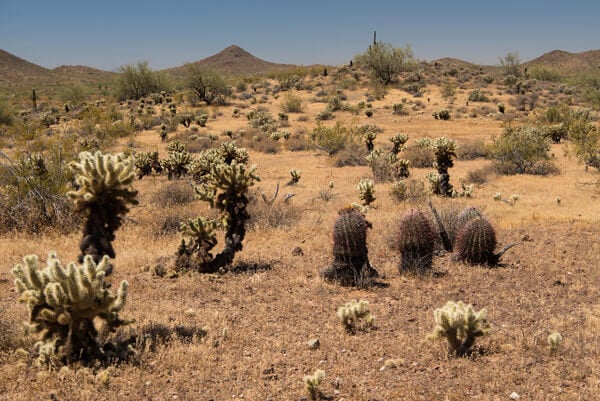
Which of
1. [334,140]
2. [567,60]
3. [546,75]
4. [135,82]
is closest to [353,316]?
[334,140]

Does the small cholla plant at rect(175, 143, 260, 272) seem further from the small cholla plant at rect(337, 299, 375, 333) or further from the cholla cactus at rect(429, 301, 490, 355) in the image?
the cholla cactus at rect(429, 301, 490, 355)

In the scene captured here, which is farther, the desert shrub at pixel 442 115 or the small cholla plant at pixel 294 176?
the desert shrub at pixel 442 115

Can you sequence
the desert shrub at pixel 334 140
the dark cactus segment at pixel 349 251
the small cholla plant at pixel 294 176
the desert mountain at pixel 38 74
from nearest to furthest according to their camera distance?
the dark cactus segment at pixel 349 251 < the small cholla plant at pixel 294 176 < the desert shrub at pixel 334 140 < the desert mountain at pixel 38 74

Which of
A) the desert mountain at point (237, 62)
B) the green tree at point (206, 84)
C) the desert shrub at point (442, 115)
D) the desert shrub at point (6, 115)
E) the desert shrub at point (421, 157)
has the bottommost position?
the desert shrub at point (421, 157)

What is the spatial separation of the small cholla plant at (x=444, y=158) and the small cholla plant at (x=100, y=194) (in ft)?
31.7

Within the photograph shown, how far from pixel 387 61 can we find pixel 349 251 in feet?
143

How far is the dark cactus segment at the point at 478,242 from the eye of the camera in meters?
7.88

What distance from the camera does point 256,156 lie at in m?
22.6

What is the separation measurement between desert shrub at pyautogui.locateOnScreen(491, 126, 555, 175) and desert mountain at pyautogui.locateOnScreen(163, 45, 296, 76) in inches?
3931

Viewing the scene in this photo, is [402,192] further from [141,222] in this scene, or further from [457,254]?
[141,222]

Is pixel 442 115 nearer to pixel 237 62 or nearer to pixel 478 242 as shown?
pixel 478 242

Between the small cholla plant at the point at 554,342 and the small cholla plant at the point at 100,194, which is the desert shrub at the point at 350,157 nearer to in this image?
the small cholla plant at the point at 100,194

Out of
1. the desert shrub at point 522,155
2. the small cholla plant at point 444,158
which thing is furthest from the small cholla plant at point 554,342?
the desert shrub at point 522,155

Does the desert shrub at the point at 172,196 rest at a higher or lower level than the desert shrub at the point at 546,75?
lower
